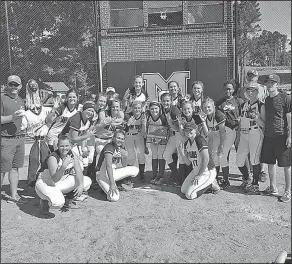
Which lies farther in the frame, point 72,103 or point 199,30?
point 199,30

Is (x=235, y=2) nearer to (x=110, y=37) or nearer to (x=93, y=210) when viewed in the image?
(x=110, y=37)

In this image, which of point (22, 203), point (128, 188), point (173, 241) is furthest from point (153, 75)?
point (173, 241)

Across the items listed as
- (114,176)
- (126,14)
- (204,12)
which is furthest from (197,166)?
(126,14)

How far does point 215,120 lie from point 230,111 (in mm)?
258

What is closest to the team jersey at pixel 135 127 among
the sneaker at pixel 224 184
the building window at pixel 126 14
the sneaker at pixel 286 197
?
the sneaker at pixel 224 184

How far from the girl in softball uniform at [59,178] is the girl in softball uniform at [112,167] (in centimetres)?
39

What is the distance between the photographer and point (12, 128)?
3.91 m

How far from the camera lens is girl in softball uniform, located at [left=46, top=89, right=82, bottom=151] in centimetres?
432

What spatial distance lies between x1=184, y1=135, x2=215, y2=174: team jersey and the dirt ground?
15.7 inches

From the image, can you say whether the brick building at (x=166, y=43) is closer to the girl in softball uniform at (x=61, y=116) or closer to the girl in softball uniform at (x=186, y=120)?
the girl in softball uniform at (x=186, y=120)

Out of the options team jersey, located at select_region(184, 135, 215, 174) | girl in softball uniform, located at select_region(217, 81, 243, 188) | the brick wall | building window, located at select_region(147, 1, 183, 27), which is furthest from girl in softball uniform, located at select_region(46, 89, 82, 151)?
building window, located at select_region(147, 1, 183, 27)

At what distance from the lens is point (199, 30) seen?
1067 cm

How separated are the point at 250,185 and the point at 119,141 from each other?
1.86 meters

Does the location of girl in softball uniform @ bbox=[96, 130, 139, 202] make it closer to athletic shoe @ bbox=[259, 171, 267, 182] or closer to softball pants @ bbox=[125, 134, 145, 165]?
softball pants @ bbox=[125, 134, 145, 165]
